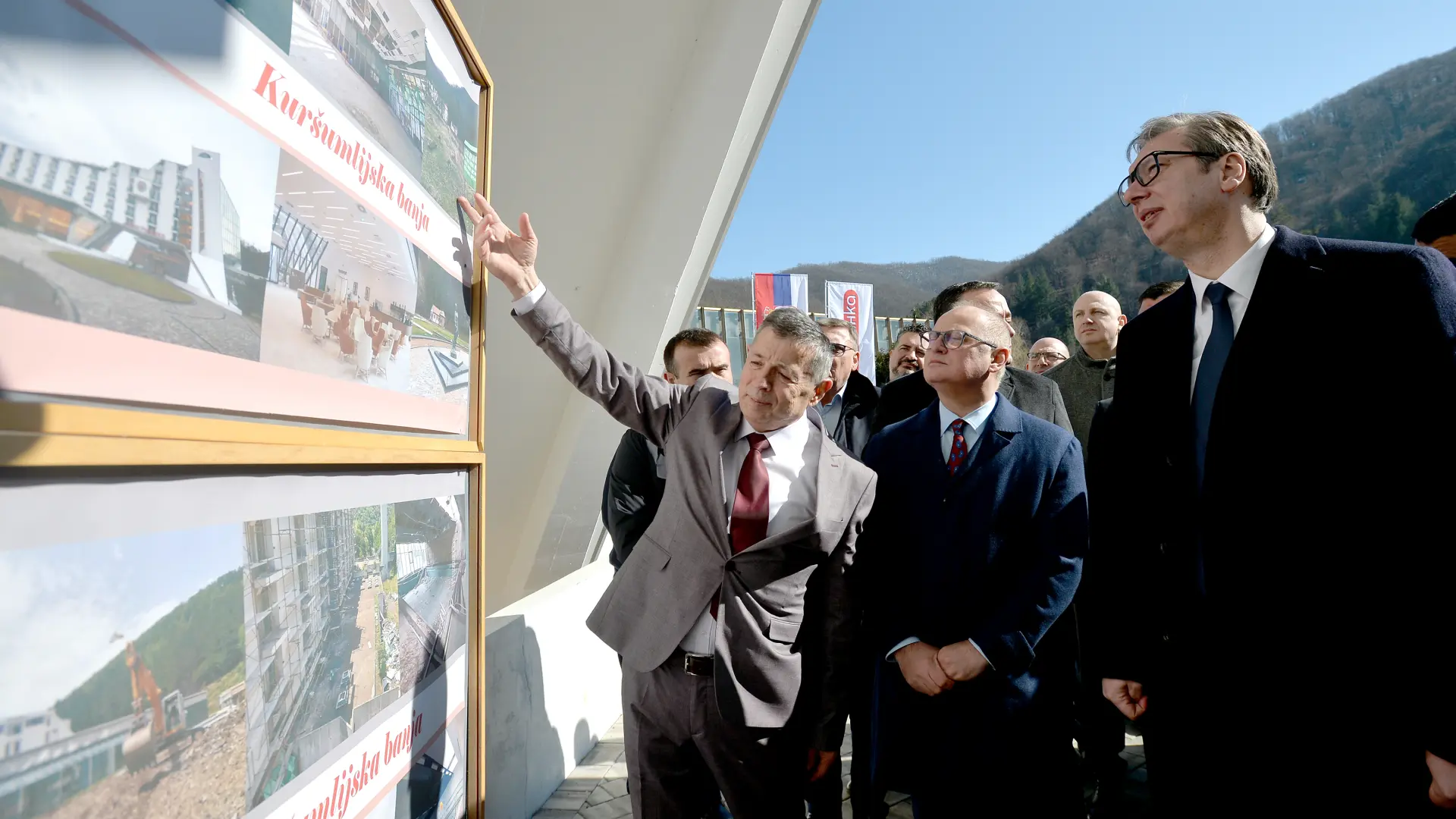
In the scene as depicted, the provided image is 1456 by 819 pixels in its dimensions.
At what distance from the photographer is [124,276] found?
0.66 metres

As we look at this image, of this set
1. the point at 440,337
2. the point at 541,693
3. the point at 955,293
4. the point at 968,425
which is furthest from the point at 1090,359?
the point at 440,337

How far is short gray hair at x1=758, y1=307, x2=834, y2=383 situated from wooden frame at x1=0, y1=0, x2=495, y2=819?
0.89 metres

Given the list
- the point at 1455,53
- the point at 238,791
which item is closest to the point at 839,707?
the point at 238,791

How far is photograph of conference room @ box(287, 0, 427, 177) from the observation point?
981 millimetres

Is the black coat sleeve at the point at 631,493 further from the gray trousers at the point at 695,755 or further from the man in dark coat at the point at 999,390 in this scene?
the man in dark coat at the point at 999,390

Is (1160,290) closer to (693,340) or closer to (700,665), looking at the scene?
(693,340)

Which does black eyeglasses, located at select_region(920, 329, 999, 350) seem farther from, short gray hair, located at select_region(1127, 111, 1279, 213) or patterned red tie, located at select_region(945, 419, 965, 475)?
short gray hair, located at select_region(1127, 111, 1279, 213)

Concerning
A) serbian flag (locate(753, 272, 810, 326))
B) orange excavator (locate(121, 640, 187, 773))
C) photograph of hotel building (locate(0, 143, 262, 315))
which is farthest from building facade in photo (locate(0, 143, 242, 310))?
serbian flag (locate(753, 272, 810, 326))

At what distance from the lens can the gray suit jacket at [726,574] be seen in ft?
6.63

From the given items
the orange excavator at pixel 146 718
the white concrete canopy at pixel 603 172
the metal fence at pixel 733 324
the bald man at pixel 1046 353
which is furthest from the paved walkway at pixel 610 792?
the metal fence at pixel 733 324

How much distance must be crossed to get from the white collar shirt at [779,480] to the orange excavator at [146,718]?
1450 mm

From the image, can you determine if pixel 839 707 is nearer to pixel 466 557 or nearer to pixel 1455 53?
pixel 466 557

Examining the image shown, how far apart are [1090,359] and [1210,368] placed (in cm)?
245

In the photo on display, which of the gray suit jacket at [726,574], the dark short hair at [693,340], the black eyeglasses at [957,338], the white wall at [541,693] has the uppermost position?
the dark short hair at [693,340]
